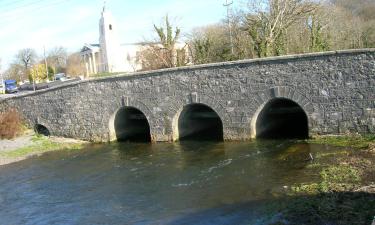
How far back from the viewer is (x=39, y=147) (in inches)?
808

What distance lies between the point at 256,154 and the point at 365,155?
3592mm

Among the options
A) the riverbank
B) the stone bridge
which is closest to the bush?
the riverbank

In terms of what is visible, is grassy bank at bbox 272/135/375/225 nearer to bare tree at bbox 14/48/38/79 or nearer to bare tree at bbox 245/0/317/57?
bare tree at bbox 245/0/317/57

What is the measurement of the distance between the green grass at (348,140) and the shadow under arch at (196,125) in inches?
173

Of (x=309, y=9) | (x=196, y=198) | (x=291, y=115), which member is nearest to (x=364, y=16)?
(x=309, y=9)

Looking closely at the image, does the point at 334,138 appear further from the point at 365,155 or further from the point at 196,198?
the point at 196,198

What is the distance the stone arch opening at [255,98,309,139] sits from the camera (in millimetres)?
17375

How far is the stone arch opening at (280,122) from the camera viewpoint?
17375 mm

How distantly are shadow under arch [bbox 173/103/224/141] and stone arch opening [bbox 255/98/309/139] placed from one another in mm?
1858

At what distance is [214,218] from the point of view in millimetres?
9578

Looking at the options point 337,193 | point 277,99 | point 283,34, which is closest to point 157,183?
point 337,193

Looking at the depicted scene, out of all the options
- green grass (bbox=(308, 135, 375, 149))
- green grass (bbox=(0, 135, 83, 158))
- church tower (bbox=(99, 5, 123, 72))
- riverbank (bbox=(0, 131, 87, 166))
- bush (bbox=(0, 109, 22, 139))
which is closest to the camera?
green grass (bbox=(308, 135, 375, 149))

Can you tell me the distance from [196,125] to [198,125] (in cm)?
21

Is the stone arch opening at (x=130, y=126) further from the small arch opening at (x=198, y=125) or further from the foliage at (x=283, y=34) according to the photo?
the foliage at (x=283, y=34)
